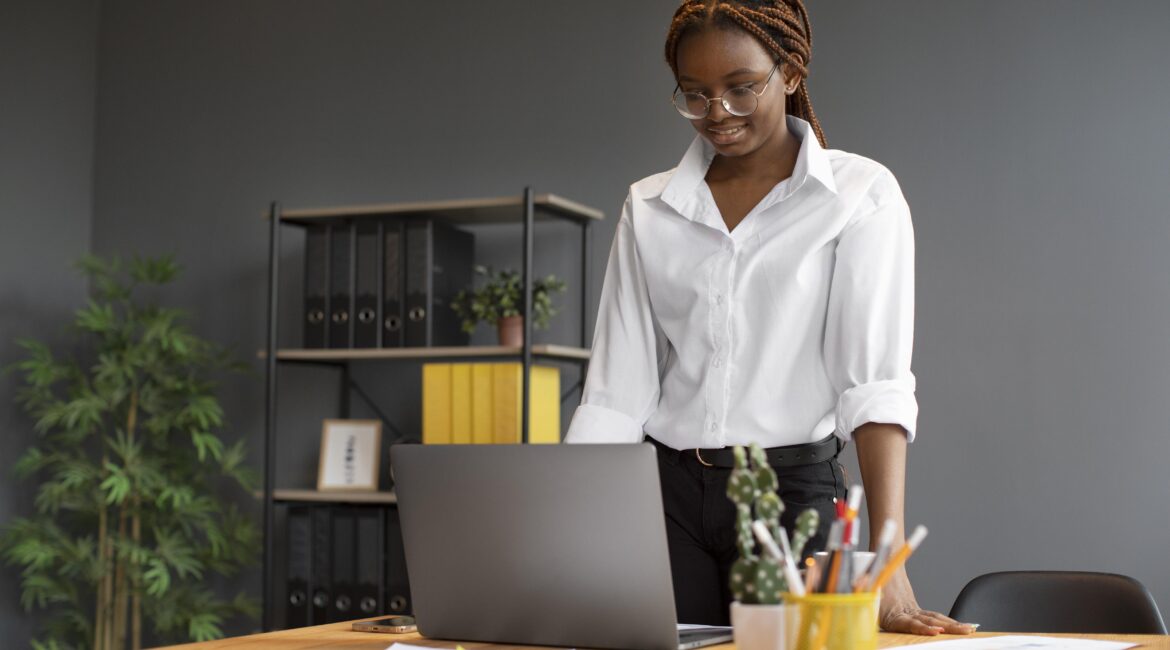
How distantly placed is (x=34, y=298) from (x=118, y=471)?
0.83 metres

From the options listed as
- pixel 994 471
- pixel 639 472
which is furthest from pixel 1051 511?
pixel 639 472

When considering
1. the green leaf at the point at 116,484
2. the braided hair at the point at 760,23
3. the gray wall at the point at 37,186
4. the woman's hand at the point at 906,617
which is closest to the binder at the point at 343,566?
the green leaf at the point at 116,484

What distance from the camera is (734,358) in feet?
5.59

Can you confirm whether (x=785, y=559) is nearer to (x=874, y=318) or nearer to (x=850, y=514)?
(x=850, y=514)

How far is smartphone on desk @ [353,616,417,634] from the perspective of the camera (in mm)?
1507

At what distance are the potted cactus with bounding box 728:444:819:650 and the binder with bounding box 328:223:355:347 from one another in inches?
104

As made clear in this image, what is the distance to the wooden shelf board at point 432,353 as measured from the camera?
3328mm

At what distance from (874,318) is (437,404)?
6.57 ft

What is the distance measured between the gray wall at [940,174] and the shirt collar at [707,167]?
5.24ft

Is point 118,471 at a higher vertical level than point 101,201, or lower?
lower

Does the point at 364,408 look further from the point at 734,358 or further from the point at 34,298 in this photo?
the point at 734,358

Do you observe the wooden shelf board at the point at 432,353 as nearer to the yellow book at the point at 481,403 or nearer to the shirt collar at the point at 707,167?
the yellow book at the point at 481,403

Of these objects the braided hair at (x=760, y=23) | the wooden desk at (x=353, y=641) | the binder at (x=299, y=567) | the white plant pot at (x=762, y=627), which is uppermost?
the braided hair at (x=760, y=23)

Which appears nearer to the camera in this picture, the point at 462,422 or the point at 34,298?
the point at 462,422
